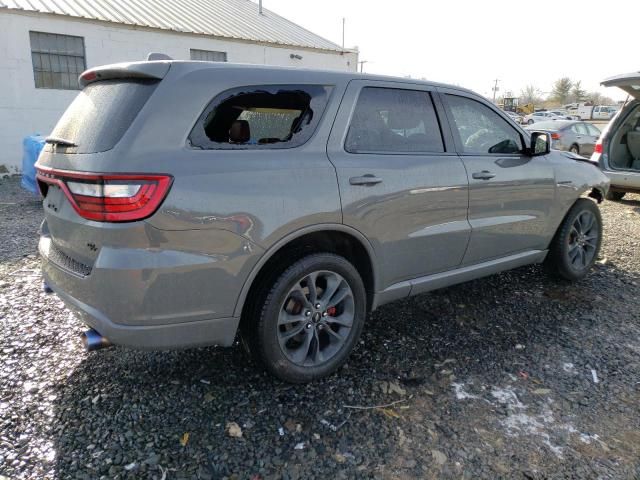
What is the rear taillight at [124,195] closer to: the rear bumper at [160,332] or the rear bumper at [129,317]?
the rear bumper at [129,317]

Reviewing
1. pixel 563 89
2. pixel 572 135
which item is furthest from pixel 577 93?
pixel 572 135

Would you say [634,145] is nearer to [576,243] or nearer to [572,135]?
[576,243]

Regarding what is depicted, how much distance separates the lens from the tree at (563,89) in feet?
269

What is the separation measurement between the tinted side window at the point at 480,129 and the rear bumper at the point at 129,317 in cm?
222

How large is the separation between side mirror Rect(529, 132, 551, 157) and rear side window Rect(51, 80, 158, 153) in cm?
303

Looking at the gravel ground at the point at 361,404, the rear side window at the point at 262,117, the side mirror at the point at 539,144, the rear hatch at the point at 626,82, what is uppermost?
the rear hatch at the point at 626,82

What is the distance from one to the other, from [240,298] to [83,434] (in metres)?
1.05

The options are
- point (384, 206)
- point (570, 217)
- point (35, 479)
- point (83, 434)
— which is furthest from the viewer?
point (570, 217)

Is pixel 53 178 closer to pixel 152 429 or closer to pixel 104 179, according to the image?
pixel 104 179

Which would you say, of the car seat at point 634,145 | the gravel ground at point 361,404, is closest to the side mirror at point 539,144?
the gravel ground at point 361,404

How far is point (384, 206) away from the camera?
2947 millimetres

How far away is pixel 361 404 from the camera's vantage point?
2.72 m

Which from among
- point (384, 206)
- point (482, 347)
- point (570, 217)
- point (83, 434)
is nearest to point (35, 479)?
point (83, 434)

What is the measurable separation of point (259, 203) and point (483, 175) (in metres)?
1.90
